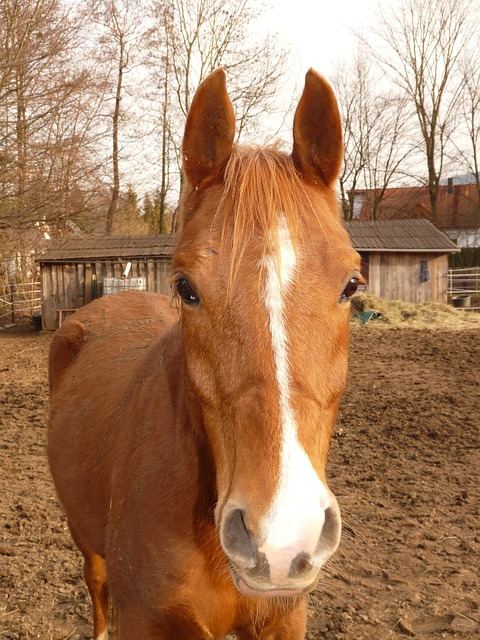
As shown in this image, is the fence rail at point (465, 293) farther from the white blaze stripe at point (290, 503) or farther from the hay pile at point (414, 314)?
the white blaze stripe at point (290, 503)

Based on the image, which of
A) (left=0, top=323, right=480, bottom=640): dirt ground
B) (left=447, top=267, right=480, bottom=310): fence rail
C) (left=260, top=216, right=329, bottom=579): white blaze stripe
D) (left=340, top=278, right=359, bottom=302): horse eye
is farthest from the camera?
(left=447, top=267, right=480, bottom=310): fence rail

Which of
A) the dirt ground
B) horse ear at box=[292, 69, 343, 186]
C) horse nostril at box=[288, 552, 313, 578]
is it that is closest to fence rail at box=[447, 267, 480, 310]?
the dirt ground

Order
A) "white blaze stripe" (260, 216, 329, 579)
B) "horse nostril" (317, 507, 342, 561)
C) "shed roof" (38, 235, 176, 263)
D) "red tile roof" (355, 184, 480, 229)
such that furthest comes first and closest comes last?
"red tile roof" (355, 184, 480, 229)
"shed roof" (38, 235, 176, 263)
"horse nostril" (317, 507, 342, 561)
"white blaze stripe" (260, 216, 329, 579)

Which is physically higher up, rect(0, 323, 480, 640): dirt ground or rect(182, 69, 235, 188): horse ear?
rect(182, 69, 235, 188): horse ear

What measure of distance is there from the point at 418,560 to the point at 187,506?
9.57 ft

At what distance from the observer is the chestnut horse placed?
146cm

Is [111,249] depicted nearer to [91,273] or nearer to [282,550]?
[91,273]

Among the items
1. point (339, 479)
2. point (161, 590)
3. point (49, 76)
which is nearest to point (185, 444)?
point (161, 590)

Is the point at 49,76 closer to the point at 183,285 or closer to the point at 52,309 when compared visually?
the point at 52,309

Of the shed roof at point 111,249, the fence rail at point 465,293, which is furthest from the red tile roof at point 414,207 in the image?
the shed roof at point 111,249

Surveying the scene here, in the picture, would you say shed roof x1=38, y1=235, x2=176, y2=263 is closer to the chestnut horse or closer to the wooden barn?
the wooden barn

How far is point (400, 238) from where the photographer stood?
22094 mm

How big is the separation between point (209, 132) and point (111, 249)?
61.6 ft

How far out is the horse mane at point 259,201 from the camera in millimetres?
1776
